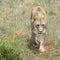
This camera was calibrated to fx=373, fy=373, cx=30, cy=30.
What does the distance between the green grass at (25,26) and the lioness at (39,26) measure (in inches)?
10.1

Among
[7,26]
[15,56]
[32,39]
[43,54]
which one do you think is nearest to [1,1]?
[7,26]

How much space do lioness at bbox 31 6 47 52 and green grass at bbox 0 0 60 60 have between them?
256mm

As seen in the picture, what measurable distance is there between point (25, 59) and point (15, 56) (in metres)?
0.59

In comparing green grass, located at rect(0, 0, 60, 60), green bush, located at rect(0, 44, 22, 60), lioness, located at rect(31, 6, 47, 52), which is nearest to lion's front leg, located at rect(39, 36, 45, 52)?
lioness, located at rect(31, 6, 47, 52)

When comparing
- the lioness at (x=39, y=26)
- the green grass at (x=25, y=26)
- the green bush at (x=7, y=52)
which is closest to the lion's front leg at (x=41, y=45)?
the lioness at (x=39, y=26)

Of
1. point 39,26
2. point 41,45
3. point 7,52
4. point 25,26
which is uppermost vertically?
point 39,26

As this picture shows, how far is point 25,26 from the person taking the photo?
1180 centimetres

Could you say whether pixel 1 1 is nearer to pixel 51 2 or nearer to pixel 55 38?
pixel 51 2

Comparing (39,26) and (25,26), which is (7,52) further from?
(25,26)

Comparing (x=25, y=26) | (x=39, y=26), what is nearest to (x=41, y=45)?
(x=39, y=26)

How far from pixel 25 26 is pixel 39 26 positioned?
1.73 metres

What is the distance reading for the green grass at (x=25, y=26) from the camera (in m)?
9.41

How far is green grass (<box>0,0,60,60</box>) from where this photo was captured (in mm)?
9405

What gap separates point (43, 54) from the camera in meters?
10.0
